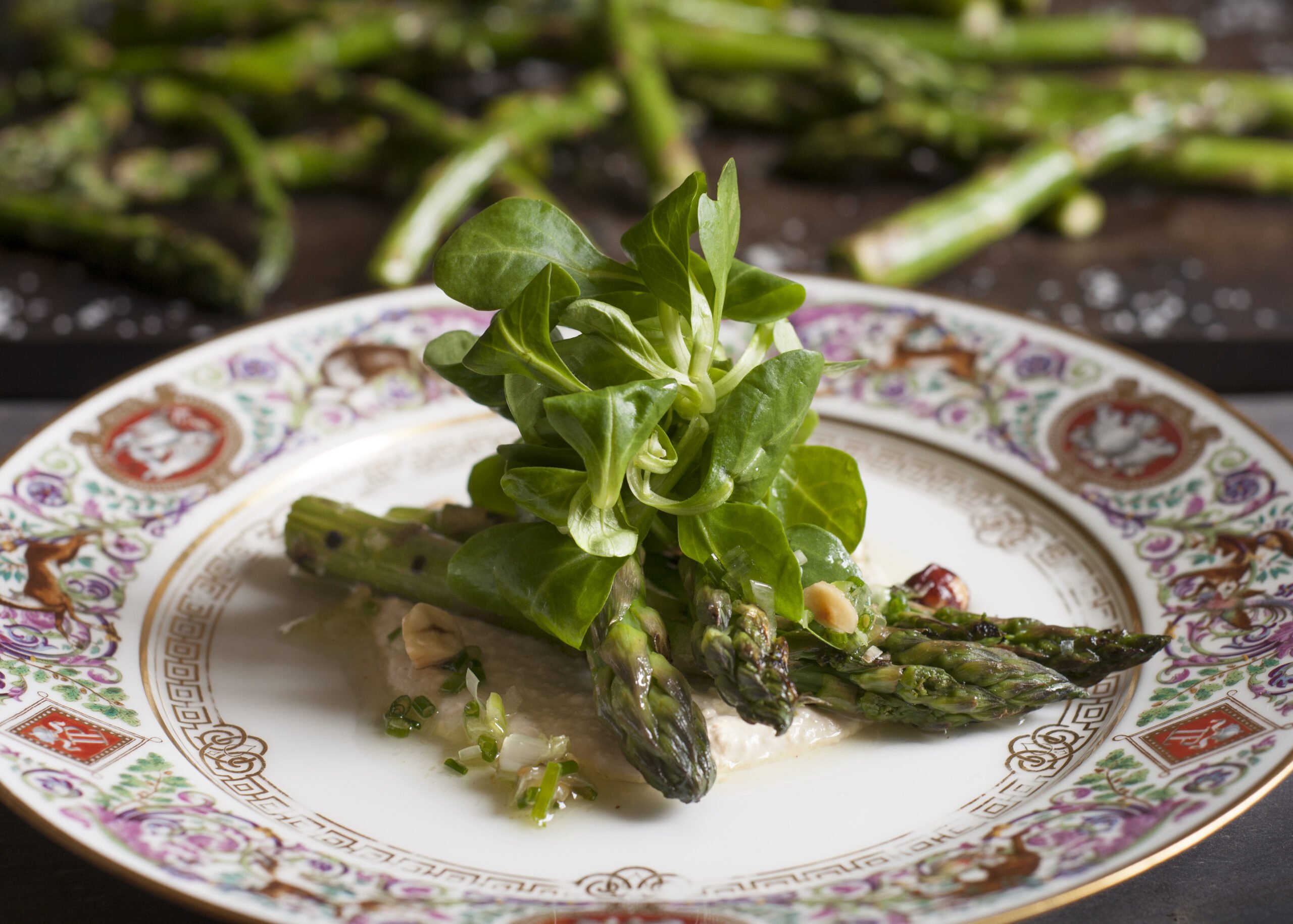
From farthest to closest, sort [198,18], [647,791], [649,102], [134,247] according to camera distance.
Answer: [198,18] → [649,102] → [134,247] → [647,791]

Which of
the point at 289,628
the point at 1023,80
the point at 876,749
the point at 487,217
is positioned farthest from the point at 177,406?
the point at 1023,80

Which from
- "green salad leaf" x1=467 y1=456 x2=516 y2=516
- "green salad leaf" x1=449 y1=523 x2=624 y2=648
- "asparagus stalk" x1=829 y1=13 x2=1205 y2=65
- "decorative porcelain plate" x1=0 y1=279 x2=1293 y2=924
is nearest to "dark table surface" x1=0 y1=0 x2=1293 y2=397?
"decorative porcelain plate" x1=0 y1=279 x2=1293 y2=924

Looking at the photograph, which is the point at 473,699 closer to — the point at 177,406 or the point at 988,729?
the point at 988,729

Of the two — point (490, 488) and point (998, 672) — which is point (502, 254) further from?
point (998, 672)

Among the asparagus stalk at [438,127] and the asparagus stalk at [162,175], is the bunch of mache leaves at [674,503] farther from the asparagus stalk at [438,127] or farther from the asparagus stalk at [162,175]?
the asparagus stalk at [162,175]

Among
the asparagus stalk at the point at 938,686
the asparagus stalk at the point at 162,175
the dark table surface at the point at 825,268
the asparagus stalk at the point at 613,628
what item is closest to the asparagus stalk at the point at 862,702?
the asparagus stalk at the point at 938,686

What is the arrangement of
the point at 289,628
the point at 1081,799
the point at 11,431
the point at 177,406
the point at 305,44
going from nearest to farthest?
the point at 1081,799
the point at 289,628
the point at 177,406
the point at 11,431
the point at 305,44

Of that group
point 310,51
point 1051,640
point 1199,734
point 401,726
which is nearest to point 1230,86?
point 310,51
